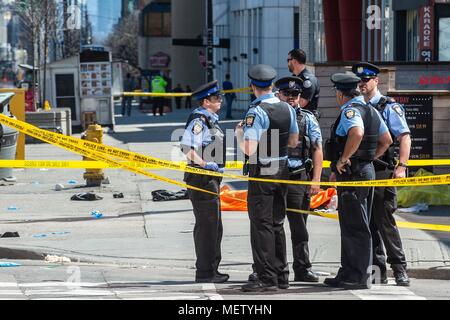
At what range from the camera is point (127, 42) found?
110 meters

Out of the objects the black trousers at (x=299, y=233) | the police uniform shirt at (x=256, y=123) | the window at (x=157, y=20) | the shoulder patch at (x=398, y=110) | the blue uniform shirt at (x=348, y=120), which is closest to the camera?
the police uniform shirt at (x=256, y=123)

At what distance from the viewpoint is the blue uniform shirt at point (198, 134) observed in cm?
1045

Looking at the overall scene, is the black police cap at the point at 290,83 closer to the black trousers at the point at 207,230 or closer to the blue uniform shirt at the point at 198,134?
the blue uniform shirt at the point at 198,134

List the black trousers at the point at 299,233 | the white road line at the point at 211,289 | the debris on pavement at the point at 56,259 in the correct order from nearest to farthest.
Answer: the white road line at the point at 211,289
the black trousers at the point at 299,233
the debris on pavement at the point at 56,259

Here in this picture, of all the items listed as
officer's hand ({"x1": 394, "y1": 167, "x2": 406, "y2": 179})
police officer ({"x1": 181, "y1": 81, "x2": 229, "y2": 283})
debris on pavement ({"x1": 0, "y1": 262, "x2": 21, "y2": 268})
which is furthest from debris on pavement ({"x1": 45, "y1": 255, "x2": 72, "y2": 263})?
officer's hand ({"x1": 394, "y1": 167, "x2": 406, "y2": 179})

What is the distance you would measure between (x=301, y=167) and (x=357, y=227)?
753mm

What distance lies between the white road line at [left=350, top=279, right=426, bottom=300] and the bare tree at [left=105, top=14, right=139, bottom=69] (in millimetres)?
88773

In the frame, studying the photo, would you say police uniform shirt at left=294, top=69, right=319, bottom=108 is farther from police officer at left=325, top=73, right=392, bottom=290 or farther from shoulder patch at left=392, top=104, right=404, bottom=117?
police officer at left=325, top=73, right=392, bottom=290

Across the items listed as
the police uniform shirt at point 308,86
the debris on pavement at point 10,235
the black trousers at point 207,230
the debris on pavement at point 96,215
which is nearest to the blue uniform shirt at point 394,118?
the police uniform shirt at point 308,86

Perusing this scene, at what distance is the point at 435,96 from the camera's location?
1658 centimetres

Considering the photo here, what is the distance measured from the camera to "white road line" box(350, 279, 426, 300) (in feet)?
32.1

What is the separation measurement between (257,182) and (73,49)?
52.5m
